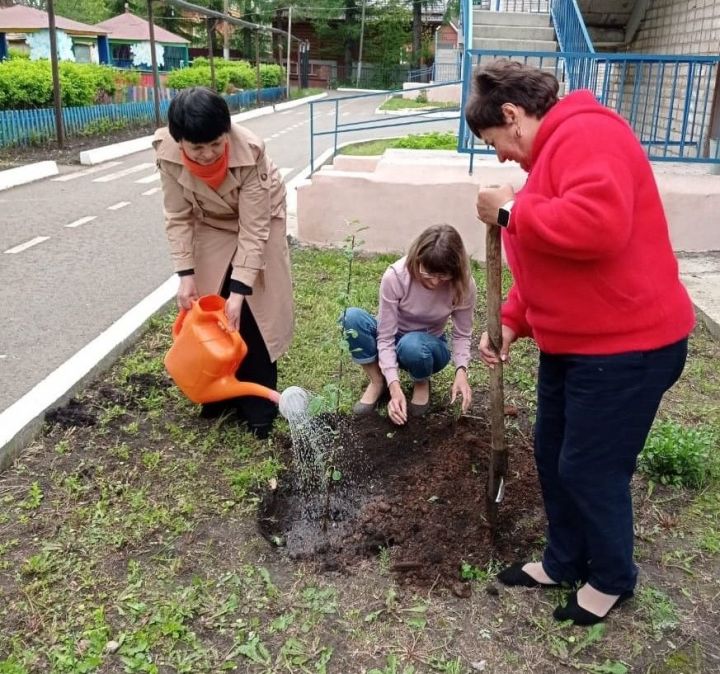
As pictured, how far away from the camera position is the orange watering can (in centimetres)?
290

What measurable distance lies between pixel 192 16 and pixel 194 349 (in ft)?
160

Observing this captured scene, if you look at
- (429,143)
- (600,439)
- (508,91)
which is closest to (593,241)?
(508,91)

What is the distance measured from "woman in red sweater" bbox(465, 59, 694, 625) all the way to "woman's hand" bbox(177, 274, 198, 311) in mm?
1520

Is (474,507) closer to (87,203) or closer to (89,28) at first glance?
(87,203)

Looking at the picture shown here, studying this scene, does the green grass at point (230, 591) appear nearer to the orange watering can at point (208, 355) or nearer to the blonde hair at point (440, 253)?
the orange watering can at point (208, 355)

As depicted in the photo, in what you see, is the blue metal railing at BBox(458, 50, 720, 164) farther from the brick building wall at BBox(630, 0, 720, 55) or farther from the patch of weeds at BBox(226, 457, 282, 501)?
the patch of weeds at BBox(226, 457, 282, 501)

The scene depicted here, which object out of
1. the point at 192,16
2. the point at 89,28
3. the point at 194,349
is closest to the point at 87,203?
the point at 194,349

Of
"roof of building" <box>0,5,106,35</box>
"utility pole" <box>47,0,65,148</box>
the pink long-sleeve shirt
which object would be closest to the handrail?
the pink long-sleeve shirt

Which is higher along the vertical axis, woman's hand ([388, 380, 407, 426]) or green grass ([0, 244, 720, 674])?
woman's hand ([388, 380, 407, 426])

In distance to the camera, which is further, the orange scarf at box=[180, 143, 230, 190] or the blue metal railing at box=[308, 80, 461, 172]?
the blue metal railing at box=[308, 80, 461, 172]

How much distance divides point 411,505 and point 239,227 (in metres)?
1.31

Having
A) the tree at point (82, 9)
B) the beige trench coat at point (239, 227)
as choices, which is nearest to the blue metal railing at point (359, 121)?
the beige trench coat at point (239, 227)

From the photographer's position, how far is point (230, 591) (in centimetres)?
228

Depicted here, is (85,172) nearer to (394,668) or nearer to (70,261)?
(70,261)
